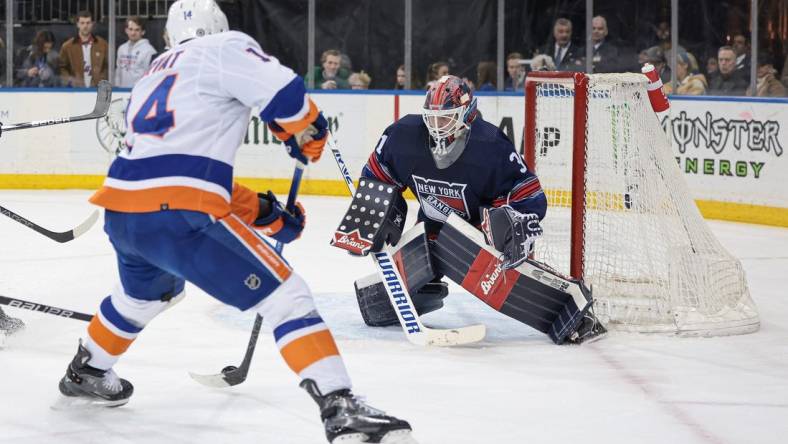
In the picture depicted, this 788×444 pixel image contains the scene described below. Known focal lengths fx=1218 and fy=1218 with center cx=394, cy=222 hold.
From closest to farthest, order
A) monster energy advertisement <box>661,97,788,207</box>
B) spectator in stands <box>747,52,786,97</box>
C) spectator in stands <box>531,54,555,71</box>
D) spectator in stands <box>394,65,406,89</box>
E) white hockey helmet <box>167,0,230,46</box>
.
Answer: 1. white hockey helmet <box>167,0,230,46</box>
2. monster energy advertisement <box>661,97,788,207</box>
3. spectator in stands <box>747,52,786,97</box>
4. spectator in stands <box>531,54,555,71</box>
5. spectator in stands <box>394,65,406,89</box>

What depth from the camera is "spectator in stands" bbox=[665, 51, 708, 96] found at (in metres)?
7.15

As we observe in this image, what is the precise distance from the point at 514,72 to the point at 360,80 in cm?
105

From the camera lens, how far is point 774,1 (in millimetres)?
7055

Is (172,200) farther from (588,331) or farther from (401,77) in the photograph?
(401,77)

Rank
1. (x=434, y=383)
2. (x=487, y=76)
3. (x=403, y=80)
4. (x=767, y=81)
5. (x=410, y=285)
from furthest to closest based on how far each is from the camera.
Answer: (x=403, y=80) → (x=487, y=76) → (x=767, y=81) → (x=410, y=285) → (x=434, y=383)

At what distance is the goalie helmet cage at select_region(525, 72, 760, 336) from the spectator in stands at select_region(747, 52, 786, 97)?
2851 millimetres

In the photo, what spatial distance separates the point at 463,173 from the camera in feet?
12.4

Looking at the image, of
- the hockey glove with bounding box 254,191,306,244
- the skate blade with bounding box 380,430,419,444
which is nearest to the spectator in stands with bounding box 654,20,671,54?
the hockey glove with bounding box 254,191,306,244

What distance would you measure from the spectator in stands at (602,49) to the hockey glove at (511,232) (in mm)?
4100

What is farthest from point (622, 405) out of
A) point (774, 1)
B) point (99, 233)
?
point (774, 1)

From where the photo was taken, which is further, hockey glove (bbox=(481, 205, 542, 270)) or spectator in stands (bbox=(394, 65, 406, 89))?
spectator in stands (bbox=(394, 65, 406, 89))

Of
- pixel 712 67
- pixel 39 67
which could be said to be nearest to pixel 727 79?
pixel 712 67

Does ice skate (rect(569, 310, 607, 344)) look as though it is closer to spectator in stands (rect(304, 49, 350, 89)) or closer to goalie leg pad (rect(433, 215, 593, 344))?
goalie leg pad (rect(433, 215, 593, 344))

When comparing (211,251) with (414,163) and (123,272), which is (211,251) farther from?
(414,163)
